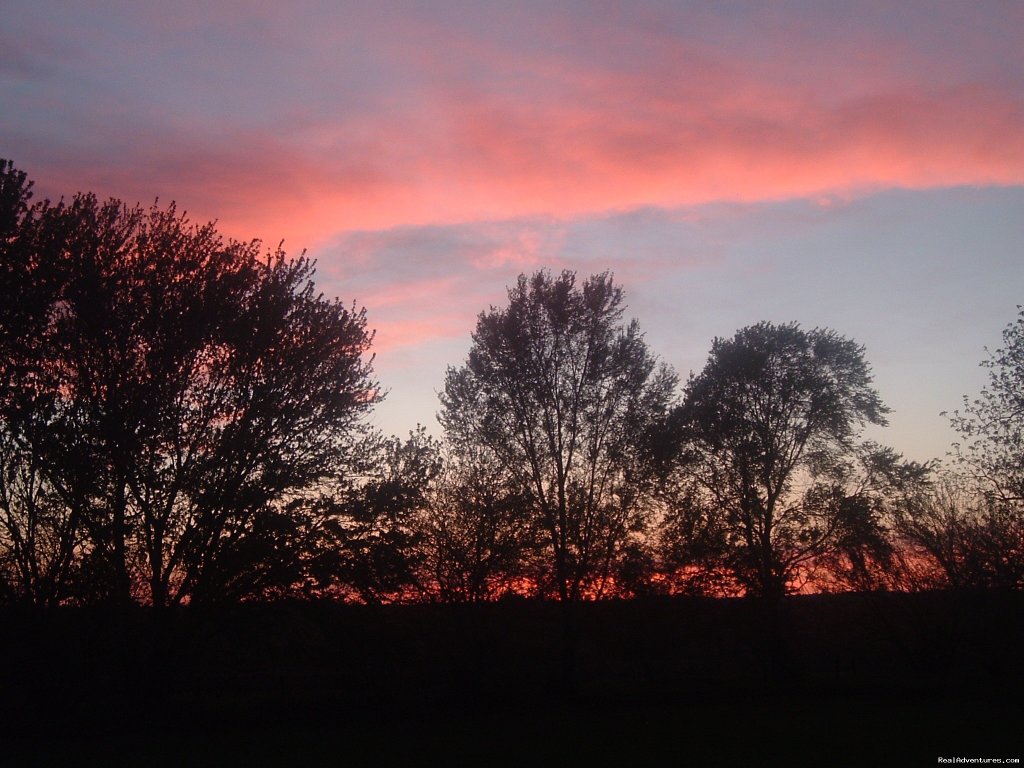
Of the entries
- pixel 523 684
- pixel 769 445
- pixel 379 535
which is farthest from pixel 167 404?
pixel 769 445

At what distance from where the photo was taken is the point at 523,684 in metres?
24.5

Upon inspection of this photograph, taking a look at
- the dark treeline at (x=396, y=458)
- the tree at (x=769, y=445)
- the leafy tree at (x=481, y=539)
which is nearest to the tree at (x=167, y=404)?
the dark treeline at (x=396, y=458)

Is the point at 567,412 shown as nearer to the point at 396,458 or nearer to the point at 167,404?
the point at 396,458

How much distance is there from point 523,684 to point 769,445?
488 inches

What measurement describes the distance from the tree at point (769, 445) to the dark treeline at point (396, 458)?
0.26 ft

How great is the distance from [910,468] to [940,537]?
3248 millimetres

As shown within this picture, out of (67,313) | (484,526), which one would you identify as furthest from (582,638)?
(67,313)

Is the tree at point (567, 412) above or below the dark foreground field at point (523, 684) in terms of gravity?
above

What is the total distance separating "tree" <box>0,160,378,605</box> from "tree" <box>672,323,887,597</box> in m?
14.3

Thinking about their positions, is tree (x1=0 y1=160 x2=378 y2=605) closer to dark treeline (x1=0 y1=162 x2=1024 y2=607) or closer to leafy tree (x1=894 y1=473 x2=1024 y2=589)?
dark treeline (x1=0 y1=162 x2=1024 y2=607)

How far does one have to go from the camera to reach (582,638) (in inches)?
1001

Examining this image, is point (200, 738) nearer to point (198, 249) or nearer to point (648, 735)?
point (648, 735)

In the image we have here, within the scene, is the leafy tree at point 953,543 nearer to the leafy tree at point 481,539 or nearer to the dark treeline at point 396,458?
the dark treeline at point 396,458

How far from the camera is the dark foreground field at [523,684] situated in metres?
16.0
